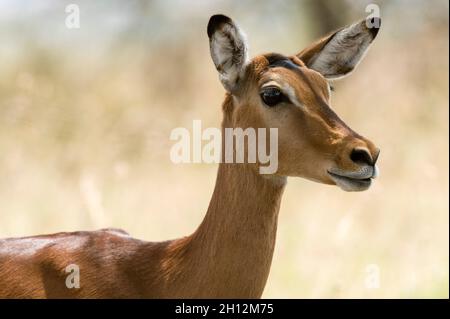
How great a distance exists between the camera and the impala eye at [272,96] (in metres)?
5.98

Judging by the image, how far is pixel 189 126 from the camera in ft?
54.2

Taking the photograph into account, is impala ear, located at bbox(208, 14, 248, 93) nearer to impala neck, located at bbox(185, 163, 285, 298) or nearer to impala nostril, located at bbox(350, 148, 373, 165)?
impala neck, located at bbox(185, 163, 285, 298)

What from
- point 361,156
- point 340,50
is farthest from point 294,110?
point 340,50

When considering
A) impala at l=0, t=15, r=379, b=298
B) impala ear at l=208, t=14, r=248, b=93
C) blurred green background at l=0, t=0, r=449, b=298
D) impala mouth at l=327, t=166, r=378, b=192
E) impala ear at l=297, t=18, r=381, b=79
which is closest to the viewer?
impala mouth at l=327, t=166, r=378, b=192

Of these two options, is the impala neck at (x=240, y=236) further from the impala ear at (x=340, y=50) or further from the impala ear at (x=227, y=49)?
the impala ear at (x=340, y=50)

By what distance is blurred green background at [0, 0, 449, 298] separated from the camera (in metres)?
12.6

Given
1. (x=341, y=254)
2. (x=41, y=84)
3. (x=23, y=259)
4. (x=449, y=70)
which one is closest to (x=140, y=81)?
(x=41, y=84)

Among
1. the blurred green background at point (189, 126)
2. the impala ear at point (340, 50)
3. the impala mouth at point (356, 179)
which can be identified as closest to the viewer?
the impala mouth at point (356, 179)

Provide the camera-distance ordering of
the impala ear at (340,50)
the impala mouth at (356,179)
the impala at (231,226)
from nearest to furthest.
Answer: the impala mouth at (356,179) < the impala at (231,226) < the impala ear at (340,50)

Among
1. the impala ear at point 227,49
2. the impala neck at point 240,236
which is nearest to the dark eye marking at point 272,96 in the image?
the impala ear at point 227,49

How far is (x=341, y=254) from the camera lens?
1270cm

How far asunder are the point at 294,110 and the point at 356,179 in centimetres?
62

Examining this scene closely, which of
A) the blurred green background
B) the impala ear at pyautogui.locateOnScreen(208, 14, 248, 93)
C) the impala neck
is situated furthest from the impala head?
the blurred green background

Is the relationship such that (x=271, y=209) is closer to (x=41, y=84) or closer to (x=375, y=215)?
(x=375, y=215)
